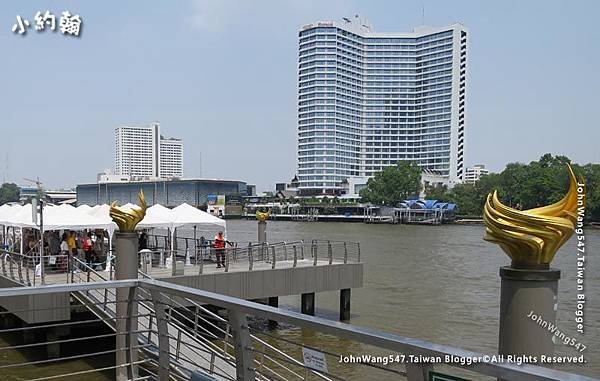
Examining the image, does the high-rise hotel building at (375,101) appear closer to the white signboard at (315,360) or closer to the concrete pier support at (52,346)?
the concrete pier support at (52,346)

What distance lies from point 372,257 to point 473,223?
73.2m

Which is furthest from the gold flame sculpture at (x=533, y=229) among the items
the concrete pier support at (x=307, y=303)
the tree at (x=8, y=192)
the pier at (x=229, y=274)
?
the tree at (x=8, y=192)

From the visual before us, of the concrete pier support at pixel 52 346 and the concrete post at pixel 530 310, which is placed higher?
the concrete post at pixel 530 310

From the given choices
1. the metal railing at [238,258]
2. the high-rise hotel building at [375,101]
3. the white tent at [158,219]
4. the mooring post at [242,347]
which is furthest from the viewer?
the high-rise hotel building at [375,101]

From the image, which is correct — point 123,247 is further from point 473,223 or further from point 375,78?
point 375,78

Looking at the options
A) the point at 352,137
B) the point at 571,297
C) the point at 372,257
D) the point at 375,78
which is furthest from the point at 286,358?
the point at 375,78

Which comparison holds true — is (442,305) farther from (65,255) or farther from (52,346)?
(52,346)

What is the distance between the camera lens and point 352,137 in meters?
189

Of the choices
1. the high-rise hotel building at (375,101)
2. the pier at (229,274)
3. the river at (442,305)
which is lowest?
the river at (442,305)

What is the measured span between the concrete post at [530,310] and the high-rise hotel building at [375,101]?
550 feet

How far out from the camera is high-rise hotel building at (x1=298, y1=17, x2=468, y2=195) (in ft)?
592

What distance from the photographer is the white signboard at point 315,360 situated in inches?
125

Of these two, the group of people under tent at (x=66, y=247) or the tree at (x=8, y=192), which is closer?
the group of people under tent at (x=66, y=247)

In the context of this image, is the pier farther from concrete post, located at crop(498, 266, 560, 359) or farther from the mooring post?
concrete post, located at crop(498, 266, 560, 359)
